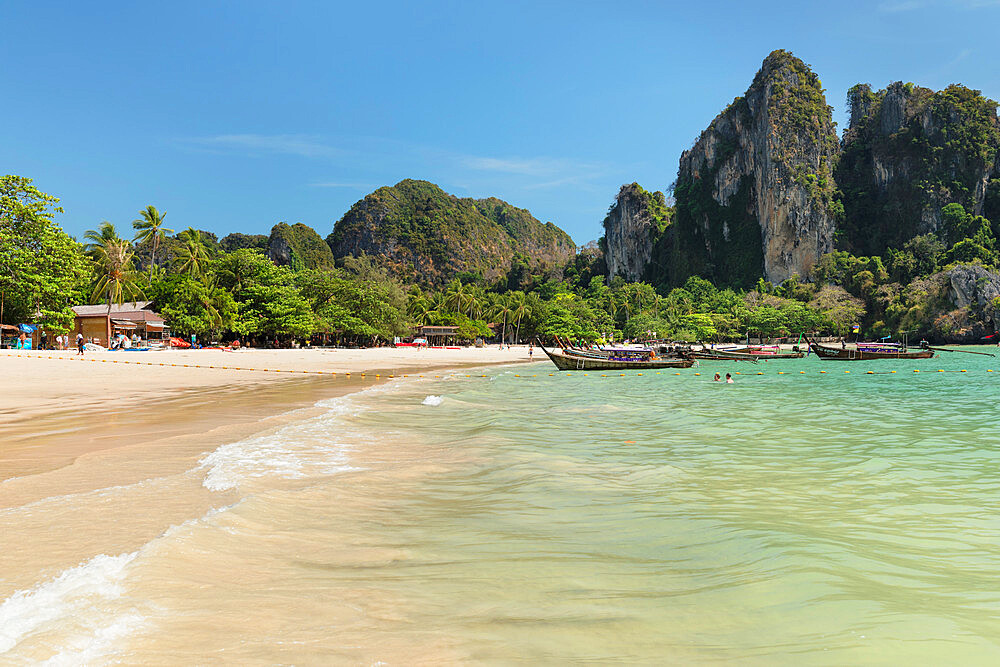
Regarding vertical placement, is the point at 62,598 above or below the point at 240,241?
below

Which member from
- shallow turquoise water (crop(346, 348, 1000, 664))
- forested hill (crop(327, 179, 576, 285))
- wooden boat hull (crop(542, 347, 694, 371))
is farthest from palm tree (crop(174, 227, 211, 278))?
forested hill (crop(327, 179, 576, 285))

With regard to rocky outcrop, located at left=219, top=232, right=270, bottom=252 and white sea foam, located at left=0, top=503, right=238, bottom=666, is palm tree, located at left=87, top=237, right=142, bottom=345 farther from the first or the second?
rocky outcrop, located at left=219, top=232, right=270, bottom=252

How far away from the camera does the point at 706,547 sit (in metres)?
5.04

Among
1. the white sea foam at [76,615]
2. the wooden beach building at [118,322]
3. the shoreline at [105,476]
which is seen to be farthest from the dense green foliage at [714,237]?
the white sea foam at [76,615]

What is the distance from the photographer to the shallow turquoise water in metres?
3.39

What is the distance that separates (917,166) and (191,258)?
130638 mm

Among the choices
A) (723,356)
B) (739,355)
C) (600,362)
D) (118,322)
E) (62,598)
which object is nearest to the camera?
(62,598)

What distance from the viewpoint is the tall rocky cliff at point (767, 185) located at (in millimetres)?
117375

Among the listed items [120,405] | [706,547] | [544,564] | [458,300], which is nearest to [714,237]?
[458,300]

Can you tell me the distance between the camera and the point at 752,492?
23.2ft

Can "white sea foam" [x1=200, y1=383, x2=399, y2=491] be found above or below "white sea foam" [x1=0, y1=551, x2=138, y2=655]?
below

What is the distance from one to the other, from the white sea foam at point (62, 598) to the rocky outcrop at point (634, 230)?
153613 millimetres

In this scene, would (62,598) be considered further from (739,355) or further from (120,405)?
(739,355)

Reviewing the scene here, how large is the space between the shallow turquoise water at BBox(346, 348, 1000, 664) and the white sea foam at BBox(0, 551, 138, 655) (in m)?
1.76
